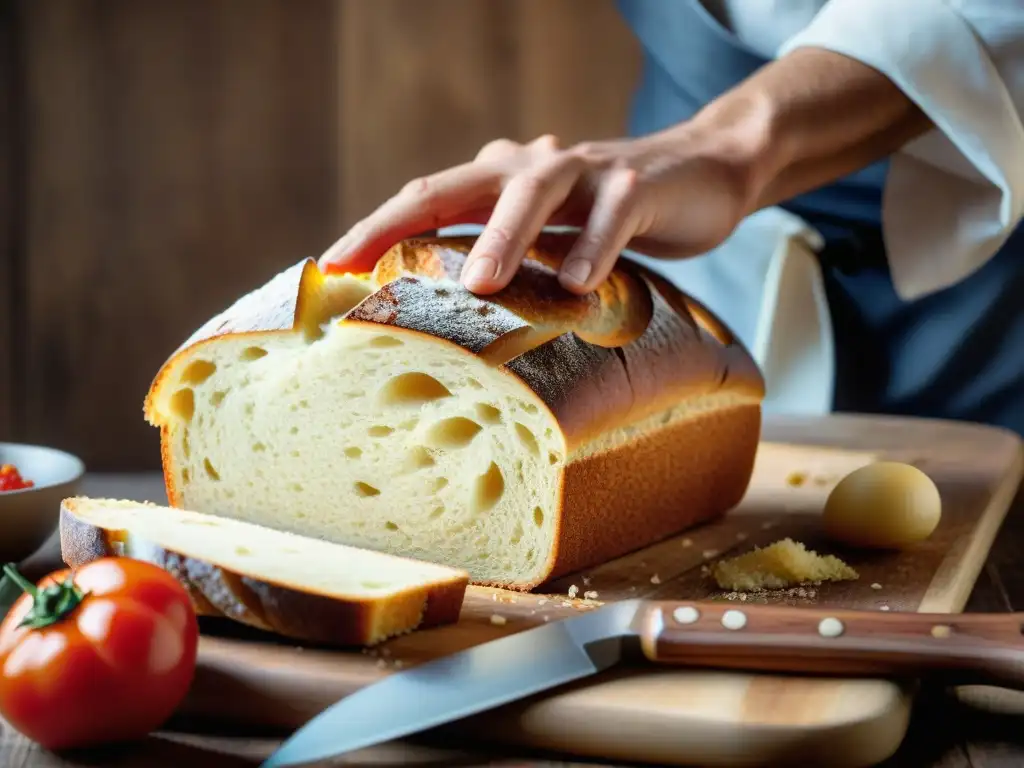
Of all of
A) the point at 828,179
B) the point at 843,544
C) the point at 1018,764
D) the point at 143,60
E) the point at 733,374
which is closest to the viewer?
the point at 1018,764

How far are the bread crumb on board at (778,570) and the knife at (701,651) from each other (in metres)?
0.42

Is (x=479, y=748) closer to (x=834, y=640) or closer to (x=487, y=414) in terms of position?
(x=834, y=640)

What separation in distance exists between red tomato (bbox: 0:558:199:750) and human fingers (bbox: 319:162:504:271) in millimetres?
860

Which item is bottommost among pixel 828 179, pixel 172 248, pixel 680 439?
pixel 172 248

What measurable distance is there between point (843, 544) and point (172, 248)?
3.27 meters

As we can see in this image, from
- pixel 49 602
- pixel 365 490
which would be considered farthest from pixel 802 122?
pixel 49 602

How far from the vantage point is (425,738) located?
1.52m

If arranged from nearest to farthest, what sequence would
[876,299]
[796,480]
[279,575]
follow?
[279,575] → [796,480] → [876,299]

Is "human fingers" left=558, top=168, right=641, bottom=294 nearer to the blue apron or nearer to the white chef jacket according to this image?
the white chef jacket

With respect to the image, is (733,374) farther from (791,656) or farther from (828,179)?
(791,656)

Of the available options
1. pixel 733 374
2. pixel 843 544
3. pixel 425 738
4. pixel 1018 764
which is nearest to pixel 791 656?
pixel 1018 764

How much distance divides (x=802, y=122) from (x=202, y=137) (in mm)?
2805

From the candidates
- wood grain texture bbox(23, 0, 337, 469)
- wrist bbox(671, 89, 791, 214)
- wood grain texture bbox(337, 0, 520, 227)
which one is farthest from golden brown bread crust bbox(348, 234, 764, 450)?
wood grain texture bbox(23, 0, 337, 469)

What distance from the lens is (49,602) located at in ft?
4.75
